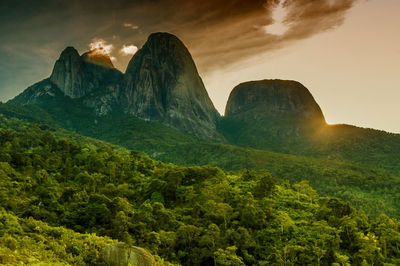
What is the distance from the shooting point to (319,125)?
600 ft

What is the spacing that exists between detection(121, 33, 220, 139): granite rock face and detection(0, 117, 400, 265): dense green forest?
13137cm

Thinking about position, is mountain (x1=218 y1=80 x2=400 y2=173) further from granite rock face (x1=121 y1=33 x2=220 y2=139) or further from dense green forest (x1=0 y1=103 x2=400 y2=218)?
granite rock face (x1=121 y1=33 x2=220 y2=139)

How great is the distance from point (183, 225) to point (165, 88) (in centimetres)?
16261

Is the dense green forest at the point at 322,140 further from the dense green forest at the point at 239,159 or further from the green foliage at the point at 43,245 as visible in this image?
the green foliage at the point at 43,245

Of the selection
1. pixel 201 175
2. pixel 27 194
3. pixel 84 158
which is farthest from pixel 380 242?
pixel 84 158

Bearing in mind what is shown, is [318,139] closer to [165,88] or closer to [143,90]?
[165,88]

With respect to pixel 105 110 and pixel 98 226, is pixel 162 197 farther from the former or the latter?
pixel 105 110

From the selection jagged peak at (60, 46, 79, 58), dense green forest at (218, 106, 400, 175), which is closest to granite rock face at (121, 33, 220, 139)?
dense green forest at (218, 106, 400, 175)

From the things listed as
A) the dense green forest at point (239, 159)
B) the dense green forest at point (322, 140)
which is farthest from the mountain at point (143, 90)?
the dense green forest at point (322, 140)

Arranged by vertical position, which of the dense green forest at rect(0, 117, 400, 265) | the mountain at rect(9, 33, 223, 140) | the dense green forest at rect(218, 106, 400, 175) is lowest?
the dense green forest at rect(0, 117, 400, 265)

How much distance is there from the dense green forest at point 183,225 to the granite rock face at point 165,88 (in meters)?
131

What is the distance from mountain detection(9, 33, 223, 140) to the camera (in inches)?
6693

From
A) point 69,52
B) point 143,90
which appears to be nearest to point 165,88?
point 143,90

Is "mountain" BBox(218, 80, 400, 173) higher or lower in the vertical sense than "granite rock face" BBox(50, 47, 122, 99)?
lower
